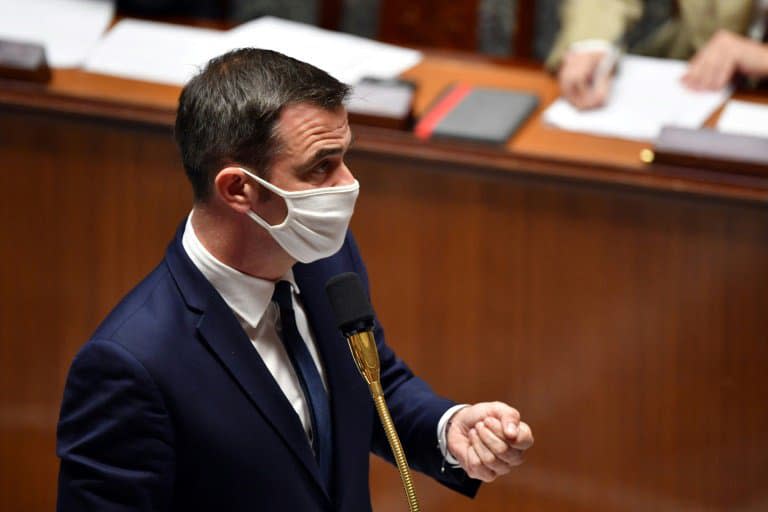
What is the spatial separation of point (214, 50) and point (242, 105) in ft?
3.51

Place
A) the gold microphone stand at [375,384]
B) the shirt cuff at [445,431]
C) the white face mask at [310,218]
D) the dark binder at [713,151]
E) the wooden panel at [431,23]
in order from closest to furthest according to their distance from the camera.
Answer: the gold microphone stand at [375,384], the white face mask at [310,218], the shirt cuff at [445,431], the dark binder at [713,151], the wooden panel at [431,23]

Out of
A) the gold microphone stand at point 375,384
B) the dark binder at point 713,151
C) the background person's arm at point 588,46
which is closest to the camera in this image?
the gold microphone stand at point 375,384

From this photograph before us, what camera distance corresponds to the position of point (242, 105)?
0.99 metres

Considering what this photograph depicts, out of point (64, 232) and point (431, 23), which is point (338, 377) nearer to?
point (64, 232)

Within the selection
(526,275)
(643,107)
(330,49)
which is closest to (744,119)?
(643,107)

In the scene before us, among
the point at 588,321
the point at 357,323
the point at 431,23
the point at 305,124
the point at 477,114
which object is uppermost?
the point at 305,124

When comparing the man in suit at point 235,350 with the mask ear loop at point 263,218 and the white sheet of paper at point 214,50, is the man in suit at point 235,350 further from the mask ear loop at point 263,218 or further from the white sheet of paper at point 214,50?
the white sheet of paper at point 214,50

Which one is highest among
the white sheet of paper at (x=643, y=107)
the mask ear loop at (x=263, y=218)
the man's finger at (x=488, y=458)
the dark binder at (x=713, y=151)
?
the mask ear loop at (x=263, y=218)

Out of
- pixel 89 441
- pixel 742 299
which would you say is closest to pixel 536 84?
pixel 742 299

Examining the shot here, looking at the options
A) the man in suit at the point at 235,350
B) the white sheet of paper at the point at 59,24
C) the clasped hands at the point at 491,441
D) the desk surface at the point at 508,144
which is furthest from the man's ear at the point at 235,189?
the white sheet of paper at the point at 59,24

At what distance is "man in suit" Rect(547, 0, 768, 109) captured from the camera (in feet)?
6.31

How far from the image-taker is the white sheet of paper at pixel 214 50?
1967mm

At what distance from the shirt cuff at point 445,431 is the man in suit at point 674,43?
0.83m

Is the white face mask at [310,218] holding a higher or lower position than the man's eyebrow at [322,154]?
lower
